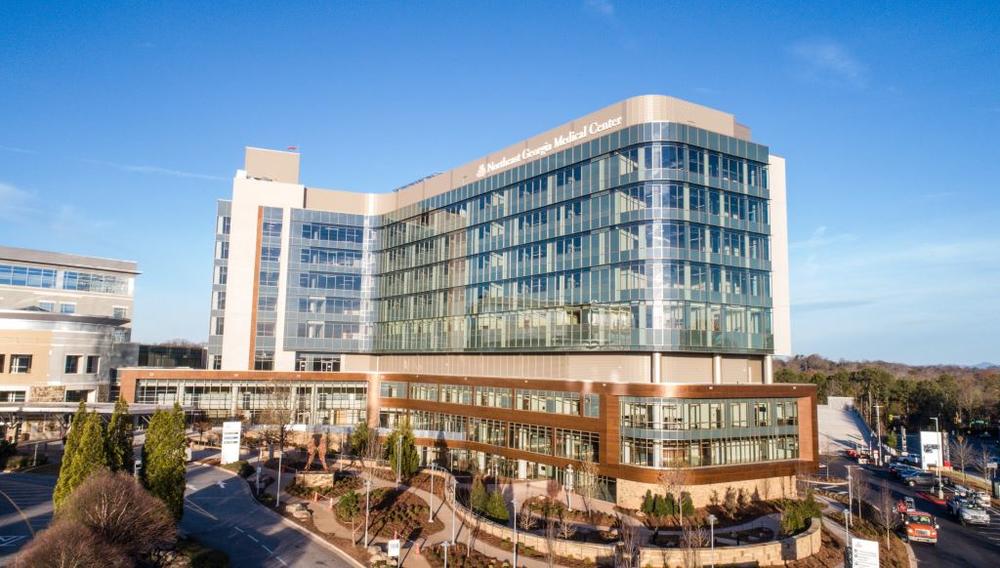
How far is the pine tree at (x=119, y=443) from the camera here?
129 feet

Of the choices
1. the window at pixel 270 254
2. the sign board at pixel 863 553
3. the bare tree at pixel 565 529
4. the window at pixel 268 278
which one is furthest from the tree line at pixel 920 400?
the window at pixel 270 254

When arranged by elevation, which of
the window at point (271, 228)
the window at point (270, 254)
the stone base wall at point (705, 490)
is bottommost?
the stone base wall at point (705, 490)

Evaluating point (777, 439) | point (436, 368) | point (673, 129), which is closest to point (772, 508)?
point (777, 439)

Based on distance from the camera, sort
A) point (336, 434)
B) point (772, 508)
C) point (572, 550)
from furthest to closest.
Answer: point (336, 434)
point (772, 508)
point (572, 550)

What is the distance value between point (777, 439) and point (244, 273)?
2593 inches

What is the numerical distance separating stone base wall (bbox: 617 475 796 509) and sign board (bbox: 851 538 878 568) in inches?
686

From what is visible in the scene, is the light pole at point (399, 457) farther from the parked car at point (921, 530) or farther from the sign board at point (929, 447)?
the sign board at point (929, 447)

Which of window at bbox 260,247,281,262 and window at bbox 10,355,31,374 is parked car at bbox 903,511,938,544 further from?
window at bbox 10,355,31,374

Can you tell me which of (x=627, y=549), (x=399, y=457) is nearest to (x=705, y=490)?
(x=627, y=549)

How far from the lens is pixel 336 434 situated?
249ft

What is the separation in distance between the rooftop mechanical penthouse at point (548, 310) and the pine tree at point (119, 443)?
31.6 meters

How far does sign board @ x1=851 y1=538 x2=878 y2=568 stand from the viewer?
34531 mm

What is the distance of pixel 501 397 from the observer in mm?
68688

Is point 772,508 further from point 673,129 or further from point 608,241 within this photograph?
point 673,129
